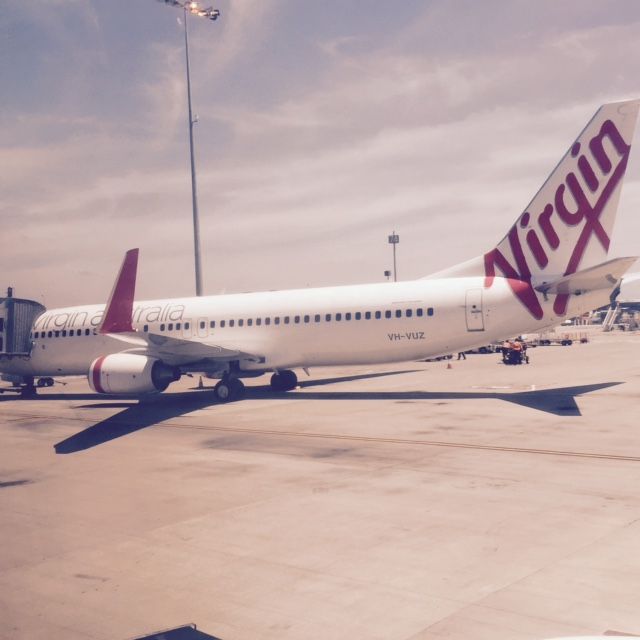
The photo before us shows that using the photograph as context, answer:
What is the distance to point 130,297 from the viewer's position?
81.5 feet

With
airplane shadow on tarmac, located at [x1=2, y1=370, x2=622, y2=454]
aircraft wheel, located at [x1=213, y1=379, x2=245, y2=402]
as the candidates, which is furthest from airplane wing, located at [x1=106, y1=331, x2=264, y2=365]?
airplane shadow on tarmac, located at [x1=2, y1=370, x2=622, y2=454]

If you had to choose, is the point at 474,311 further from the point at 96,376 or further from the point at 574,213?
the point at 96,376

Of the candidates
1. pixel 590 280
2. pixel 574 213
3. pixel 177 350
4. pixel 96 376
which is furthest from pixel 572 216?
pixel 96 376

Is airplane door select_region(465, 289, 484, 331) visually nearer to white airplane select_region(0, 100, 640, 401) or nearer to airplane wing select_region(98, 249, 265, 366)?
white airplane select_region(0, 100, 640, 401)

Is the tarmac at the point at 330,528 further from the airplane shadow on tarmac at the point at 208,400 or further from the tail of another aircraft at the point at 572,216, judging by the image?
the tail of another aircraft at the point at 572,216

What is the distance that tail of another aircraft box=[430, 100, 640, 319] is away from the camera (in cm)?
2400

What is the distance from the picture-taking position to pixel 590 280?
917 inches

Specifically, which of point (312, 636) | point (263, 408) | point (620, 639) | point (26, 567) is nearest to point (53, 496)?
point (26, 567)

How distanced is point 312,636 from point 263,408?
19022 mm

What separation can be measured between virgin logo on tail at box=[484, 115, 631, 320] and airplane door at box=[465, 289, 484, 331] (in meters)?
0.68

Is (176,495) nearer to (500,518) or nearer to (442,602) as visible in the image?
(500,518)

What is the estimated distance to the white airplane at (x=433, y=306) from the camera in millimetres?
24266

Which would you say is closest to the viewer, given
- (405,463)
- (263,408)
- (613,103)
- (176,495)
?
(176,495)

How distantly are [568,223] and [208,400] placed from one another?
16109 mm
